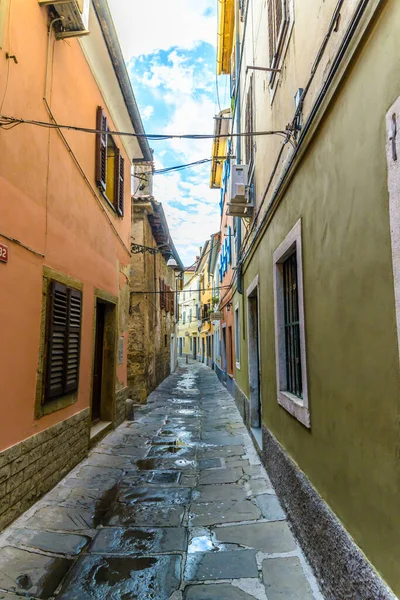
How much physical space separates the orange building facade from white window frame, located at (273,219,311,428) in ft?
8.39

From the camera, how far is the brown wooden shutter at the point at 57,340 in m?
4.32

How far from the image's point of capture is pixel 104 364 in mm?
7395

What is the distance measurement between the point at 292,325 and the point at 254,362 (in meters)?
3.09

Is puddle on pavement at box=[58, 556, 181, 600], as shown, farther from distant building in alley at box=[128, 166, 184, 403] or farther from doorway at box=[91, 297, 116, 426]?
distant building in alley at box=[128, 166, 184, 403]

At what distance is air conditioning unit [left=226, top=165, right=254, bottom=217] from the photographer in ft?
19.7

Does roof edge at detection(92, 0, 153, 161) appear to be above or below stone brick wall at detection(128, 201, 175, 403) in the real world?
above

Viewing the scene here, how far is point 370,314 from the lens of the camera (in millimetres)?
1855

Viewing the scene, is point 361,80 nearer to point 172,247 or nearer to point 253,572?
point 253,572

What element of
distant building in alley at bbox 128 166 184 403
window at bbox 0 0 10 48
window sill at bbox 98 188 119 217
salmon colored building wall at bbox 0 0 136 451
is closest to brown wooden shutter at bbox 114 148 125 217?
window sill at bbox 98 188 119 217

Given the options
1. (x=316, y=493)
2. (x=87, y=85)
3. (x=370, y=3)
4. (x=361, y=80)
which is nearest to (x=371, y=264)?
(x=361, y=80)

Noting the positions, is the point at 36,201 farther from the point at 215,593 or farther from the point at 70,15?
the point at 215,593

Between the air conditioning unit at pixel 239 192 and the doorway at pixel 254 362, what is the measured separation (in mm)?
1287

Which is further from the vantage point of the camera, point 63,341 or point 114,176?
point 114,176

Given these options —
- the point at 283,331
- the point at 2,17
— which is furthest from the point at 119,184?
the point at 283,331
